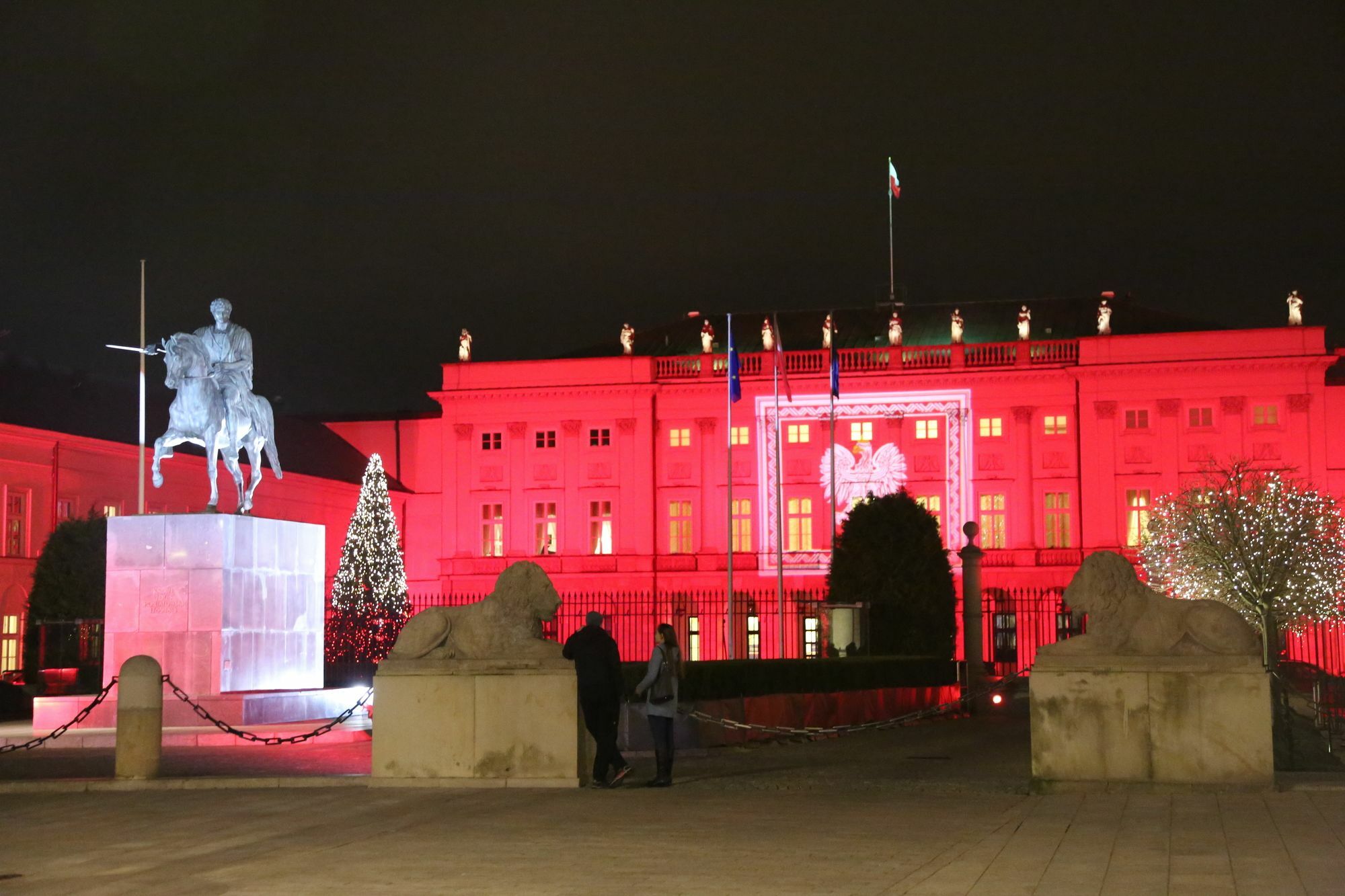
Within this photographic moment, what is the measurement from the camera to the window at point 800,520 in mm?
64438

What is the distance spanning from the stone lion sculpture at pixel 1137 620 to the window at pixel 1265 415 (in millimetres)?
49724

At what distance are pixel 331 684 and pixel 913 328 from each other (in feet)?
124

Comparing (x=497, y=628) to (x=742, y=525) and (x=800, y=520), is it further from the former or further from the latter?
(x=742, y=525)

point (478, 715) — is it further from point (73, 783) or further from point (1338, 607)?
point (1338, 607)

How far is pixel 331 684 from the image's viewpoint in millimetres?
35906

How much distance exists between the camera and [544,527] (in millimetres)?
66938

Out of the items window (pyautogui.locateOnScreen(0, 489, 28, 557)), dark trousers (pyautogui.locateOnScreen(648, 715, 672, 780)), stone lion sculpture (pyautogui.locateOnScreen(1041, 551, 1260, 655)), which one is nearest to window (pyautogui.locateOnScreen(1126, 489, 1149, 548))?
window (pyautogui.locateOnScreen(0, 489, 28, 557))

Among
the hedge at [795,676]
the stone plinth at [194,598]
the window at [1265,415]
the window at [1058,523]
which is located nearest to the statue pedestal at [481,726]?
the hedge at [795,676]

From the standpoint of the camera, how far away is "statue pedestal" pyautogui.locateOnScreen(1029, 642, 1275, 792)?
13.7 m

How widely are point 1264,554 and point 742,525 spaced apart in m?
22.0

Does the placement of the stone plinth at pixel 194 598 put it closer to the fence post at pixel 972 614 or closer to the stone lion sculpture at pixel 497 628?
the stone lion sculpture at pixel 497 628

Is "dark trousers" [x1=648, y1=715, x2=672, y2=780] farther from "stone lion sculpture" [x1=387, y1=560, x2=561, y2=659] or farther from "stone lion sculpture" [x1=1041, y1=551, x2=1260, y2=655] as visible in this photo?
"stone lion sculpture" [x1=1041, y1=551, x2=1260, y2=655]

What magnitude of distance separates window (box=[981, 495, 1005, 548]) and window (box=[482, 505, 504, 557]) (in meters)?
18.0

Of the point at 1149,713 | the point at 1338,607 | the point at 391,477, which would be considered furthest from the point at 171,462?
the point at 1149,713
